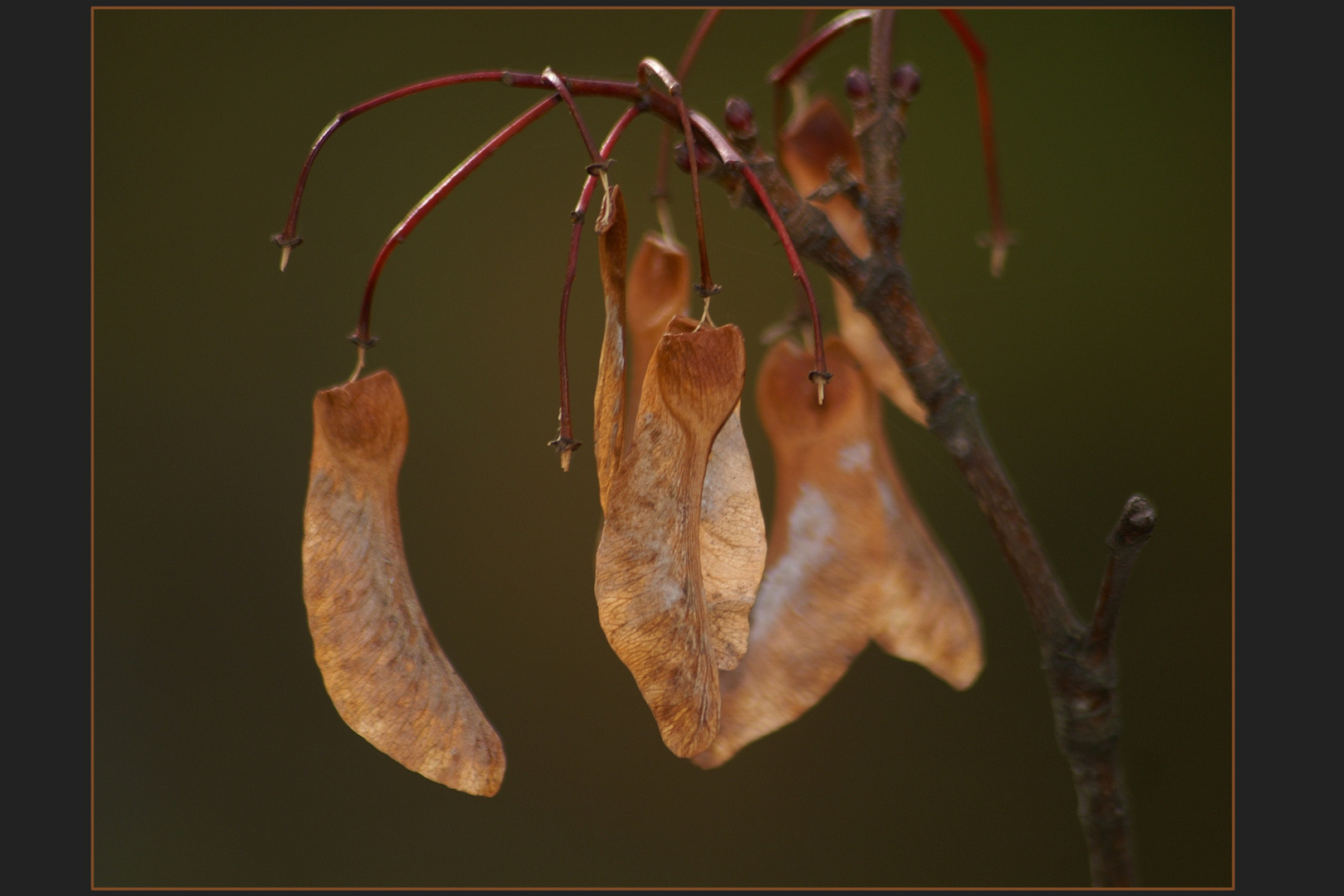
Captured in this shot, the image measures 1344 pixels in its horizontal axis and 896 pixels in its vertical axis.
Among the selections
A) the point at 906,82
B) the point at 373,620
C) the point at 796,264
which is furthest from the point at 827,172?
the point at 373,620

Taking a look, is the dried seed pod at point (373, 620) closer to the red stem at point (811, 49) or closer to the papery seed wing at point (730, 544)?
the papery seed wing at point (730, 544)

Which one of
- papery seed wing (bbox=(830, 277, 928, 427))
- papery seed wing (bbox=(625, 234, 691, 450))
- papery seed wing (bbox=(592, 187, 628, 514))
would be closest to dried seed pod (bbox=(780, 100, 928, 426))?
papery seed wing (bbox=(830, 277, 928, 427))

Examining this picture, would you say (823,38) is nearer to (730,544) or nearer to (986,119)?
(986,119)

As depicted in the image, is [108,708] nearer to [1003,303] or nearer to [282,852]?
[282,852]

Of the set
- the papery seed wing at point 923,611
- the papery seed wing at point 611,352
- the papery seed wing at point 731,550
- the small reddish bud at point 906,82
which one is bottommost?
the papery seed wing at point 923,611

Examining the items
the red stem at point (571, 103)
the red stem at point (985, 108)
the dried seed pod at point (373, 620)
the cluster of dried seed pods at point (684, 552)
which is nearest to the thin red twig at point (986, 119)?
the red stem at point (985, 108)

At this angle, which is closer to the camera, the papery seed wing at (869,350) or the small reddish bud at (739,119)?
the small reddish bud at (739,119)

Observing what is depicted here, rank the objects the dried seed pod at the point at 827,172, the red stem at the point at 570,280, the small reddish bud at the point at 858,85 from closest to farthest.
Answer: the red stem at the point at 570,280 → the small reddish bud at the point at 858,85 → the dried seed pod at the point at 827,172
